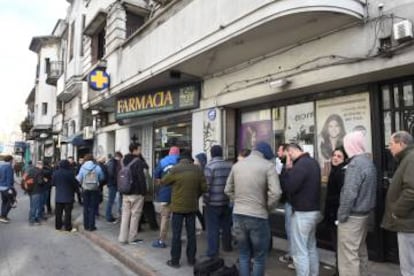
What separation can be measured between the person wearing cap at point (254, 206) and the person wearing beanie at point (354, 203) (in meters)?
0.78

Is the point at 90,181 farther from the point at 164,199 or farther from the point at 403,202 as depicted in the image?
the point at 403,202

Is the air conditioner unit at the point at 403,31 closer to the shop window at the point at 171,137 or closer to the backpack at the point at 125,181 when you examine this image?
the backpack at the point at 125,181

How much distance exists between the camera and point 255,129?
9094 mm

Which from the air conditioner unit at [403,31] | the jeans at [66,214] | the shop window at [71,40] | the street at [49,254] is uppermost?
the shop window at [71,40]

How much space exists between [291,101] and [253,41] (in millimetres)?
1415

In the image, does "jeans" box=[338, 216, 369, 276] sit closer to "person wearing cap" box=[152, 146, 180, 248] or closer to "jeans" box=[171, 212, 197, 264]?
"jeans" box=[171, 212, 197, 264]

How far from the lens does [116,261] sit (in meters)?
7.31

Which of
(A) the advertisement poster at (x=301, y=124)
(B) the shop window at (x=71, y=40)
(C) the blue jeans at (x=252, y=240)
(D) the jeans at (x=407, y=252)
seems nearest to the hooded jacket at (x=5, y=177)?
(A) the advertisement poster at (x=301, y=124)

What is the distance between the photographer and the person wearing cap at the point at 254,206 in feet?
16.5

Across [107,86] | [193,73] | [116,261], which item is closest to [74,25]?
[107,86]

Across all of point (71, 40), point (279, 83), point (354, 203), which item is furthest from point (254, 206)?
point (71, 40)

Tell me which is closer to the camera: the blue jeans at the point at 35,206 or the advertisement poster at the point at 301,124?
the advertisement poster at the point at 301,124

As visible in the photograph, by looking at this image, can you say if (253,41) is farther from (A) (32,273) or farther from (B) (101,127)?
(B) (101,127)

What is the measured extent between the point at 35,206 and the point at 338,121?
7.98 meters
